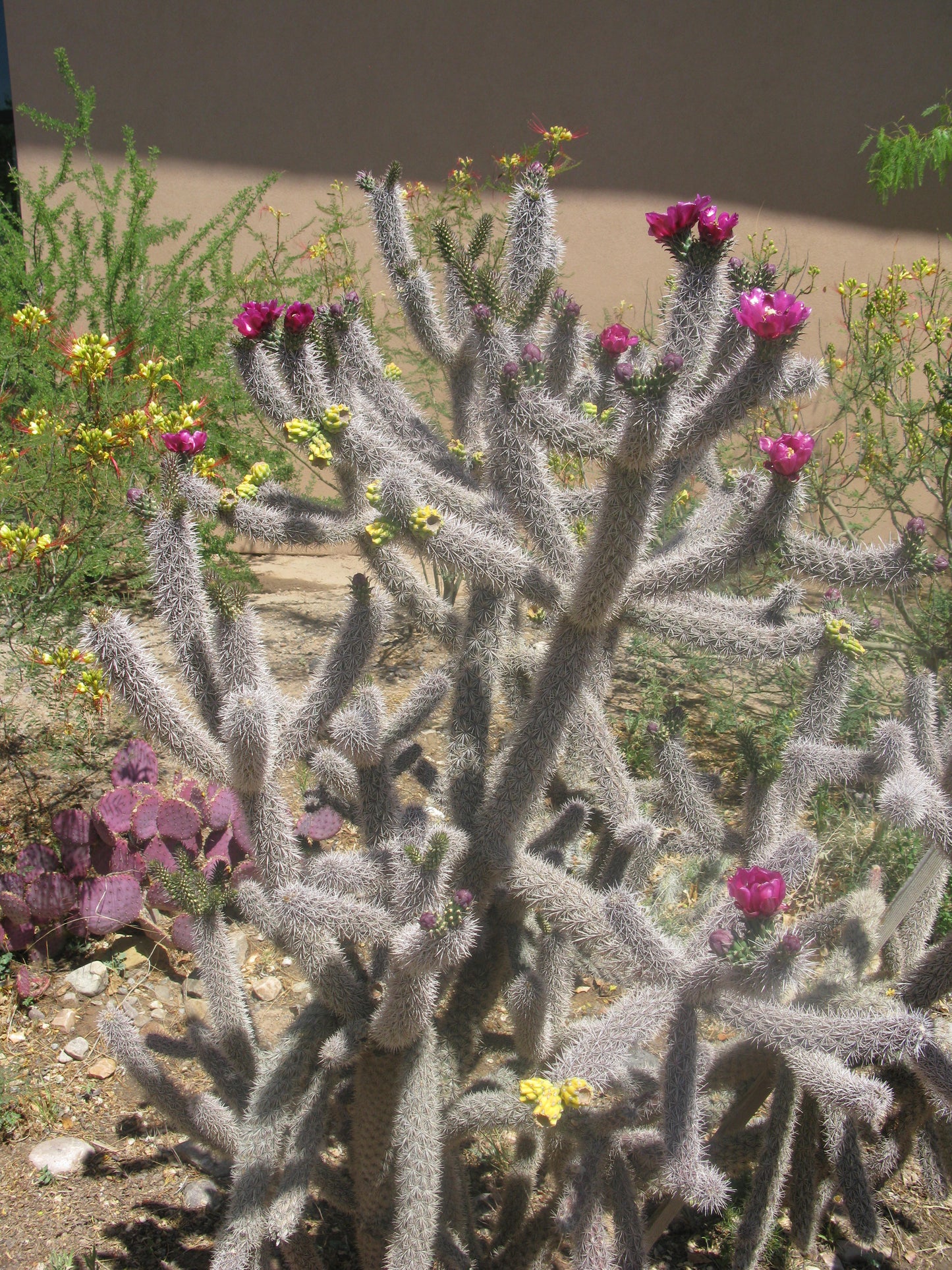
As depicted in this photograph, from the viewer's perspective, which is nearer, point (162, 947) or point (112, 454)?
point (162, 947)

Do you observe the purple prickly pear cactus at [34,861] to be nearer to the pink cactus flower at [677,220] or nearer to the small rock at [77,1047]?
the small rock at [77,1047]

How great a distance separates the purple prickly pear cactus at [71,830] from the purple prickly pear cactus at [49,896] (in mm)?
121

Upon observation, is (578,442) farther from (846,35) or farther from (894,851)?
(846,35)

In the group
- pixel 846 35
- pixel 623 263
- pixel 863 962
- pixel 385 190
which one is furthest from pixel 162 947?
pixel 846 35

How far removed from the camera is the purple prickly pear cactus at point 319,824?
271cm

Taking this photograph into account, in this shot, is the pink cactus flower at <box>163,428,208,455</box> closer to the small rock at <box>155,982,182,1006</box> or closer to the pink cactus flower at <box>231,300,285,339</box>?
the pink cactus flower at <box>231,300,285,339</box>

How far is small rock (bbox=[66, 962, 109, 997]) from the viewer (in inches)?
104

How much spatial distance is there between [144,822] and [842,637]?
2.10 meters

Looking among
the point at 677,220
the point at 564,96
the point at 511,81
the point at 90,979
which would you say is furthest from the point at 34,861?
the point at 564,96

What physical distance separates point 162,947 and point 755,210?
5.84 meters

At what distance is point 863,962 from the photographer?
187cm

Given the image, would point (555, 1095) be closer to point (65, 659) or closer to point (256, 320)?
point (256, 320)

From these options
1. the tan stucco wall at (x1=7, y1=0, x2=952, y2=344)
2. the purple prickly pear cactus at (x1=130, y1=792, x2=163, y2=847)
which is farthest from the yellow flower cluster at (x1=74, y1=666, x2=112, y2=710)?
the tan stucco wall at (x1=7, y1=0, x2=952, y2=344)

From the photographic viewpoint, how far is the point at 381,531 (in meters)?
1.54
